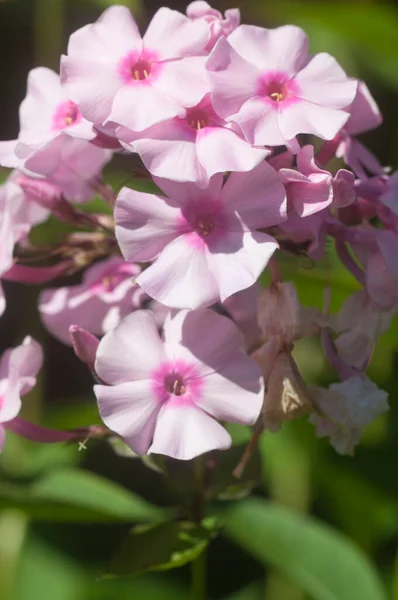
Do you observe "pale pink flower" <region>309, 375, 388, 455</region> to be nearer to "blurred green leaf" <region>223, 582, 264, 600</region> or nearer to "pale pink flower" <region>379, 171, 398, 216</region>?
"pale pink flower" <region>379, 171, 398, 216</region>

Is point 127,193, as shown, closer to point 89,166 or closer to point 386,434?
point 89,166

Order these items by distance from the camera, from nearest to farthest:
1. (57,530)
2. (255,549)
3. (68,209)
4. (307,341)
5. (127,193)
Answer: (127,193) → (68,209) → (255,549) → (57,530) → (307,341)

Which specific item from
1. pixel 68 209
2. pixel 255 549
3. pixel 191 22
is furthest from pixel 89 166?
pixel 255 549

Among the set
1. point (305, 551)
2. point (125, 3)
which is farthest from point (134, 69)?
point (125, 3)

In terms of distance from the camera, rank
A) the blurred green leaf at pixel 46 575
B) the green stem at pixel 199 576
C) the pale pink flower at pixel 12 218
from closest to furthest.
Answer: the pale pink flower at pixel 12 218 → the green stem at pixel 199 576 → the blurred green leaf at pixel 46 575

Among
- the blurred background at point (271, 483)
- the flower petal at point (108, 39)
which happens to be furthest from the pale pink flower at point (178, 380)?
the blurred background at point (271, 483)

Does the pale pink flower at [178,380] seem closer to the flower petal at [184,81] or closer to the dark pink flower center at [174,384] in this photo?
the dark pink flower center at [174,384]

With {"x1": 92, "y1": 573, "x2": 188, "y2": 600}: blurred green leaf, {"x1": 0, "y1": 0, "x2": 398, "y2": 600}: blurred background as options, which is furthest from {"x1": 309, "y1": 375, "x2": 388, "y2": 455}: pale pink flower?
{"x1": 92, "y1": 573, "x2": 188, "y2": 600}: blurred green leaf
